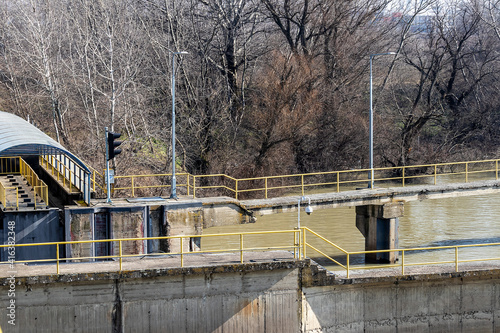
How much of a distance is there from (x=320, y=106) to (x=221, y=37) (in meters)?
8.41

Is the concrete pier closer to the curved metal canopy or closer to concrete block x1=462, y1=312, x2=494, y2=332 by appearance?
concrete block x1=462, y1=312, x2=494, y2=332

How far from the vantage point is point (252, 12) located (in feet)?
142

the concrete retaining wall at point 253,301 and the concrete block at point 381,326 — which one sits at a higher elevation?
the concrete retaining wall at point 253,301

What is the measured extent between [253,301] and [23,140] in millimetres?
7848

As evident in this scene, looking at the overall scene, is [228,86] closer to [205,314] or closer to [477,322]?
[477,322]

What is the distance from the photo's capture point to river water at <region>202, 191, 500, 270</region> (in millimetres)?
25102

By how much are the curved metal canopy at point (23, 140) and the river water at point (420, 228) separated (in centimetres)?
784

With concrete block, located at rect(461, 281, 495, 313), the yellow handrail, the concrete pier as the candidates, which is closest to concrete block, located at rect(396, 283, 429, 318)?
concrete block, located at rect(461, 281, 495, 313)

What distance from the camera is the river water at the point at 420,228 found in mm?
25102

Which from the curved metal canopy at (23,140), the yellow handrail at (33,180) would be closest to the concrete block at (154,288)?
the curved metal canopy at (23,140)

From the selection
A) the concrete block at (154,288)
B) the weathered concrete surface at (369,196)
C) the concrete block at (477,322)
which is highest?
the weathered concrete surface at (369,196)

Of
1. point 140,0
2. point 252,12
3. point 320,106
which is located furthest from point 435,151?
point 140,0

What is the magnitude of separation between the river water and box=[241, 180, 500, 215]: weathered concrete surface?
94.0 inches

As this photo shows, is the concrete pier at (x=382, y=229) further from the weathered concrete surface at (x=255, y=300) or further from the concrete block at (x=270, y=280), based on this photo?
the concrete block at (x=270, y=280)
